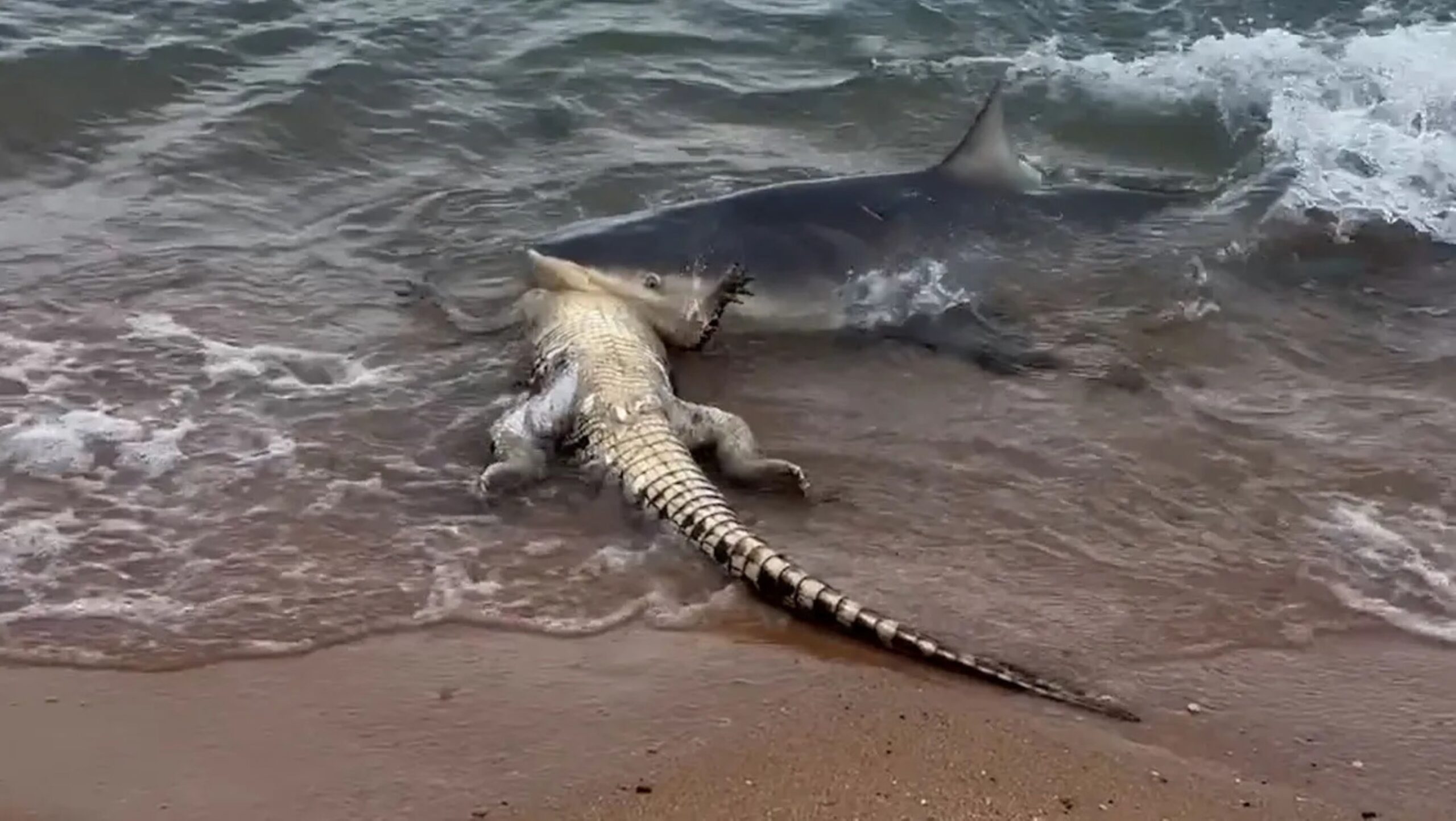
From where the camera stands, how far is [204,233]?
26.0 feet


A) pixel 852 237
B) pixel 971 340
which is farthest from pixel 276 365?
pixel 971 340

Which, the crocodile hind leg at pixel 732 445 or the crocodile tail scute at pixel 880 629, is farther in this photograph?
the crocodile hind leg at pixel 732 445

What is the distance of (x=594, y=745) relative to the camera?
4082 mm

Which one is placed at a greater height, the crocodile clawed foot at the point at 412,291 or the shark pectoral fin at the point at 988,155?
the shark pectoral fin at the point at 988,155

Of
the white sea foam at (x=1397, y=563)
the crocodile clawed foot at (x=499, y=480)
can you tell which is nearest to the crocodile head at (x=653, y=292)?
the crocodile clawed foot at (x=499, y=480)

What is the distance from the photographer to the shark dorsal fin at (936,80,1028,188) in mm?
8047

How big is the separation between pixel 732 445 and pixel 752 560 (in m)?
0.98

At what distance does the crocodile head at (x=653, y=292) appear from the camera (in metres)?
6.96

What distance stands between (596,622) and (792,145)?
19.4ft

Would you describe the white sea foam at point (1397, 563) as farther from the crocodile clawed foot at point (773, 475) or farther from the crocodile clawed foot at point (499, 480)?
the crocodile clawed foot at point (499, 480)

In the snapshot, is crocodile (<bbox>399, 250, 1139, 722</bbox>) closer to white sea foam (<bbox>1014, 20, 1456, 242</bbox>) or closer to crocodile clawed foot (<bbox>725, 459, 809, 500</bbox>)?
crocodile clawed foot (<bbox>725, 459, 809, 500</bbox>)

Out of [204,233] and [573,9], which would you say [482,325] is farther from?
[573,9]

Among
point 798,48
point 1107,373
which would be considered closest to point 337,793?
point 1107,373

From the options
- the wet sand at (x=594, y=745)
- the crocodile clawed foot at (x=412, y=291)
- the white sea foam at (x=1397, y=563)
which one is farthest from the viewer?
the crocodile clawed foot at (x=412, y=291)
